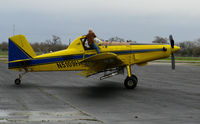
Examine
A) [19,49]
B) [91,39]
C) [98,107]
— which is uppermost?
[91,39]

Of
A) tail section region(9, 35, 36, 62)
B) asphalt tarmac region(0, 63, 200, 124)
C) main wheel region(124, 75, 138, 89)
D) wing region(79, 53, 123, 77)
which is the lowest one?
asphalt tarmac region(0, 63, 200, 124)

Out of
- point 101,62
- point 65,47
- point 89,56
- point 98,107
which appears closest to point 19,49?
point 89,56

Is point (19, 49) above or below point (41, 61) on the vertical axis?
above

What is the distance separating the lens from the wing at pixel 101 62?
447 inches

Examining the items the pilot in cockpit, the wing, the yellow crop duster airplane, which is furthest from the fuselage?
the wing

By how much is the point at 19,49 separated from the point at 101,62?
5048 millimetres

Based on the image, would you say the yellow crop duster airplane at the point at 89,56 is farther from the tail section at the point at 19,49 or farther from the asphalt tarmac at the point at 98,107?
the asphalt tarmac at the point at 98,107

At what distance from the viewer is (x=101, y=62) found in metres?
12.3

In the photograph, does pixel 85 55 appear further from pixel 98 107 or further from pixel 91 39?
pixel 98 107

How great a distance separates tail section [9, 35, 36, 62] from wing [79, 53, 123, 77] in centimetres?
346

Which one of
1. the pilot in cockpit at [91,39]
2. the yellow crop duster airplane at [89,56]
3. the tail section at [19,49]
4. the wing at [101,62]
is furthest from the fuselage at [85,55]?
the wing at [101,62]

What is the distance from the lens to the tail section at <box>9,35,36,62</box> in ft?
48.1

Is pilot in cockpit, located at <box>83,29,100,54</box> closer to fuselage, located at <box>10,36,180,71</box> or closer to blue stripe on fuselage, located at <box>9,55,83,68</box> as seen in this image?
fuselage, located at <box>10,36,180,71</box>

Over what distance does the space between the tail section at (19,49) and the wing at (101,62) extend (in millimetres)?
3464
